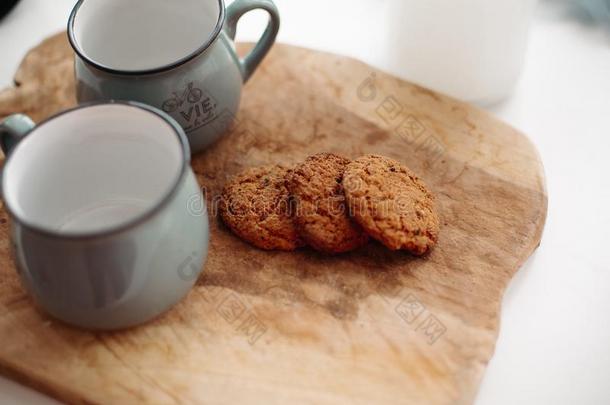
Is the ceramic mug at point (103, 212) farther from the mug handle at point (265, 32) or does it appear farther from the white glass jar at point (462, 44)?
the white glass jar at point (462, 44)

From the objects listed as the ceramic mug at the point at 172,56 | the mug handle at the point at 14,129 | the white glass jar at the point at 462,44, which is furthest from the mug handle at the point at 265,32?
the mug handle at the point at 14,129

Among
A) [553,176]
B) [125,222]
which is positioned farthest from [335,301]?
[553,176]

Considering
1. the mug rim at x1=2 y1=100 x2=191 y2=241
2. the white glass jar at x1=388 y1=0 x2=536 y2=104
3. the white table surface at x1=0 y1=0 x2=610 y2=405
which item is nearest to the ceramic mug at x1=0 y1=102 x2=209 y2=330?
the mug rim at x1=2 y1=100 x2=191 y2=241

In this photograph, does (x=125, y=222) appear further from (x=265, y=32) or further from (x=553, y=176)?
(x=553, y=176)

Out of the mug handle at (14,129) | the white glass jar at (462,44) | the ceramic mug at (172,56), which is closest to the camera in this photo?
the mug handle at (14,129)

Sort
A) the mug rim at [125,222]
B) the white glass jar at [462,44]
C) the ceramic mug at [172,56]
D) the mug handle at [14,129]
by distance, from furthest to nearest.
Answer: the white glass jar at [462,44] → the ceramic mug at [172,56] → the mug handle at [14,129] → the mug rim at [125,222]

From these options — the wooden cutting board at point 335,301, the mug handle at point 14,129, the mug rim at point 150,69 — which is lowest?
the wooden cutting board at point 335,301

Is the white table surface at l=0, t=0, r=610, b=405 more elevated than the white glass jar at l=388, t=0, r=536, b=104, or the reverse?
the white glass jar at l=388, t=0, r=536, b=104

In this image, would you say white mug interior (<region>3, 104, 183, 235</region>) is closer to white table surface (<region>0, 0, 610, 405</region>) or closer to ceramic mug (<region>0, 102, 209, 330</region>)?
ceramic mug (<region>0, 102, 209, 330</region>)
